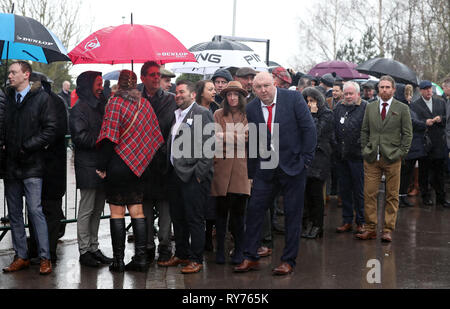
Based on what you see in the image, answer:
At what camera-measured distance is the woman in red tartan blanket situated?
6.80 metres

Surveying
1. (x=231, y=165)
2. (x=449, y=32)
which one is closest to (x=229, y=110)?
(x=231, y=165)

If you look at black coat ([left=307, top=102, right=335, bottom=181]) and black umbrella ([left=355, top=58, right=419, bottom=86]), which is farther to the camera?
black umbrella ([left=355, top=58, right=419, bottom=86])

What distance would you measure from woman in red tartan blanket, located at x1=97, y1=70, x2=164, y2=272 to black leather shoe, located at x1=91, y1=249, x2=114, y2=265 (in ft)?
1.04

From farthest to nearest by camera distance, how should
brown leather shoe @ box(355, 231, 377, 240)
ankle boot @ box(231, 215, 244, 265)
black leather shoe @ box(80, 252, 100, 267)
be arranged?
brown leather shoe @ box(355, 231, 377, 240), ankle boot @ box(231, 215, 244, 265), black leather shoe @ box(80, 252, 100, 267)

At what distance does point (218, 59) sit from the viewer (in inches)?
403

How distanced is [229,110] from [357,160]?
2582mm

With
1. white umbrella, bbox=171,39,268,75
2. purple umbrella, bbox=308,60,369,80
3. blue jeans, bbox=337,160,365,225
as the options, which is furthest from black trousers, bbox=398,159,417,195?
purple umbrella, bbox=308,60,369,80

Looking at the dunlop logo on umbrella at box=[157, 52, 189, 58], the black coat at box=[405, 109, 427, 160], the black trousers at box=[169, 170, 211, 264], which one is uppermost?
the dunlop logo on umbrella at box=[157, 52, 189, 58]

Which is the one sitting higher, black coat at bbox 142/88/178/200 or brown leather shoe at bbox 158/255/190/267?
black coat at bbox 142/88/178/200

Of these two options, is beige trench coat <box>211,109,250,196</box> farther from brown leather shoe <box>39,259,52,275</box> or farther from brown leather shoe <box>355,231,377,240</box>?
brown leather shoe <box>355,231,377,240</box>

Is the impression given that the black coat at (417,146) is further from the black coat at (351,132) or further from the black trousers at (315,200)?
the black trousers at (315,200)

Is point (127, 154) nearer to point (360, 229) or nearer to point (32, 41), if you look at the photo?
point (32, 41)
